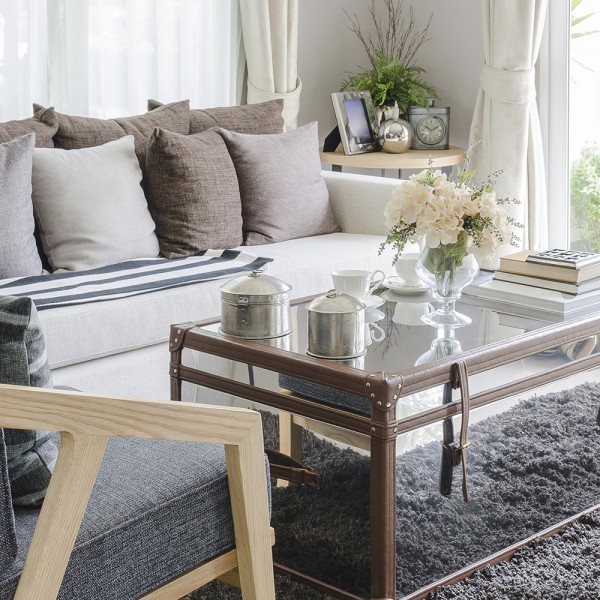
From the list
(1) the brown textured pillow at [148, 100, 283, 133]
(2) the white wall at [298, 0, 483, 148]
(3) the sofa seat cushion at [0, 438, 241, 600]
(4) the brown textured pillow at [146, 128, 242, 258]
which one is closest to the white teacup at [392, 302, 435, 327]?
(3) the sofa seat cushion at [0, 438, 241, 600]

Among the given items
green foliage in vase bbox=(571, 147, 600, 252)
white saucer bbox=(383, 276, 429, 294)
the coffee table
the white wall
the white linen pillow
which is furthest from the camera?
the white wall

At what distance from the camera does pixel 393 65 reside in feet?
15.5

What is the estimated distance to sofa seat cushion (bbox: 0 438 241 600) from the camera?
146cm

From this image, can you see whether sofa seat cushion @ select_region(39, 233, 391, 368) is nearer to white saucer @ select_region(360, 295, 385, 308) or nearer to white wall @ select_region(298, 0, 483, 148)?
white saucer @ select_region(360, 295, 385, 308)

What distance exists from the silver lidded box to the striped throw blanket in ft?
2.38

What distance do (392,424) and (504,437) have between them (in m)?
0.48

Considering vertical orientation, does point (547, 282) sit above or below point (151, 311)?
above

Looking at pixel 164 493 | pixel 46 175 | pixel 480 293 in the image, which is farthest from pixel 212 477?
pixel 46 175

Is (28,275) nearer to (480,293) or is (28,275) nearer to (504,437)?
(480,293)

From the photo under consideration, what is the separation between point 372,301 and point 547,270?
1.61 ft

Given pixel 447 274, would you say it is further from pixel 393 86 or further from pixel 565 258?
pixel 393 86

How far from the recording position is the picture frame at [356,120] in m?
4.54

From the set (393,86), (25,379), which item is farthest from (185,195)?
(25,379)

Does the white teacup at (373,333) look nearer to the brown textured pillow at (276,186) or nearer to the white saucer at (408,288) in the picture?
the white saucer at (408,288)
